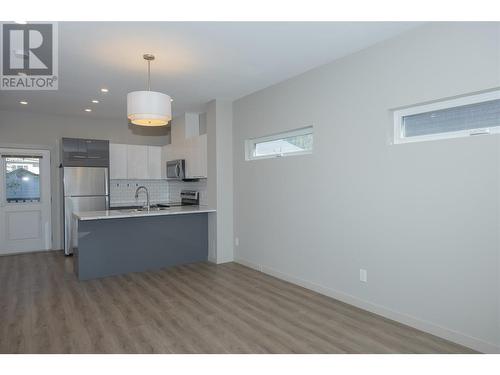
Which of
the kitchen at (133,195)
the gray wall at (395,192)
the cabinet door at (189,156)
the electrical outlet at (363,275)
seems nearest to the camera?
the gray wall at (395,192)

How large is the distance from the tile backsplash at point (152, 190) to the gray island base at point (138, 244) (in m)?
1.03

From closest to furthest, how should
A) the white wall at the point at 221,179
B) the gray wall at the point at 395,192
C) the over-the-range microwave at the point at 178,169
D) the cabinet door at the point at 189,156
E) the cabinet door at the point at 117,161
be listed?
the gray wall at the point at 395,192
the white wall at the point at 221,179
the cabinet door at the point at 189,156
the over-the-range microwave at the point at 178,169
the cabinet door at the point at 117,161

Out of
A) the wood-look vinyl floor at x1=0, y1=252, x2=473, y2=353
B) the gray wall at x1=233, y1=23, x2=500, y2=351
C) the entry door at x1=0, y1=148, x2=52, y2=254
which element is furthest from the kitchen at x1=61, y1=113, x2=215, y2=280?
the gray wall at x1=233, y1=23, x2=500, y2=351

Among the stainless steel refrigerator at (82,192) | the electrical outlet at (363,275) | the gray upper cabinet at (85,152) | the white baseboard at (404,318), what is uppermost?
the gray upper cabinet at (85,152)

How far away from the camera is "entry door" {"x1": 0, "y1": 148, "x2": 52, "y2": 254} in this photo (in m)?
6.00

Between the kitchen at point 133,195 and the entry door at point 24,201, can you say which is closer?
the kitchen at point 133,195

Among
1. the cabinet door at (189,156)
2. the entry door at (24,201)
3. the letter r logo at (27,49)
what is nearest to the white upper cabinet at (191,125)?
the cabinet door at (189,156)

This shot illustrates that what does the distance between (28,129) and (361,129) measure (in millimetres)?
6176

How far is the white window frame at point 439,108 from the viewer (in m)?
2.53

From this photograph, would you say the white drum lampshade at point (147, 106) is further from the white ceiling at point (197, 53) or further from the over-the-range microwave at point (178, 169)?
the over-the-range microwave at point (178, 169)

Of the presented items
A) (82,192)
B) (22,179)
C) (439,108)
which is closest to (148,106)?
(439,108)

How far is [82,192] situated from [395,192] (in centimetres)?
559

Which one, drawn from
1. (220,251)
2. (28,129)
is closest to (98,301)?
(220,251)
